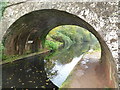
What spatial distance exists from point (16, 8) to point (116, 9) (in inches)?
129

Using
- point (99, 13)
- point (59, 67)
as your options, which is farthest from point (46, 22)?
point (99, 13)

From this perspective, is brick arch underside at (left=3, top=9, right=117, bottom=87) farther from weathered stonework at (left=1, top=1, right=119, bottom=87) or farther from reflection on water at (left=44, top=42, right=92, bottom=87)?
reflection on water at (left=44, top=42, right=92, bottom=87)

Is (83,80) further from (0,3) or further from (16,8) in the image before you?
(0,3)

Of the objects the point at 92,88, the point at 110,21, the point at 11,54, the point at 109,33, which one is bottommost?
the point at 92,88

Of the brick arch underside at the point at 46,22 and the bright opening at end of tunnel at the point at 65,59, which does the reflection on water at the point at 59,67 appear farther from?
the brick arch underside at the point at 46,22

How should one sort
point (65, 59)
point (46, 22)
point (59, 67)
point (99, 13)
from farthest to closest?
point (65, 59) → point (59, 67) → point (46, 22) → point (99, 13)

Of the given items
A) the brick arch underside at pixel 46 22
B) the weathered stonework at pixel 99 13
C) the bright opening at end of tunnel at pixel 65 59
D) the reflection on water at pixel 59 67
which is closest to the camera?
the weathered stonework at pixel 99 13

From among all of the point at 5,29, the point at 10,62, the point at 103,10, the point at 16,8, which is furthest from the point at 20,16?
the point at 10,62

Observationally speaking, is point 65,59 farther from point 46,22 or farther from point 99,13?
point 99,13

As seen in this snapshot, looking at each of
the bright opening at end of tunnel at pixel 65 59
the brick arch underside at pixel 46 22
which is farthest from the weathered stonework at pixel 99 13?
the bright opening at end of tunnel at pixel 65 59

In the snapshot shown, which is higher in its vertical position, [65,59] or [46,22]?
[46,22]

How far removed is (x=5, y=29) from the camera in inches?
206

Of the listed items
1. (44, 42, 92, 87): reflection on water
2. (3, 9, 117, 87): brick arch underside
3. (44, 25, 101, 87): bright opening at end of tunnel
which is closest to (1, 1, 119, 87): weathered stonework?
(3, 9, 117, 87): brick arch underside

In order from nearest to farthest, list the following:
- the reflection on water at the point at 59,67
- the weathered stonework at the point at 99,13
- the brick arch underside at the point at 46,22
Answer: the weathered stonework at the point at 99,13, the brick arch underside at the point at 46,22, the reflection on water at the point at 59,67
